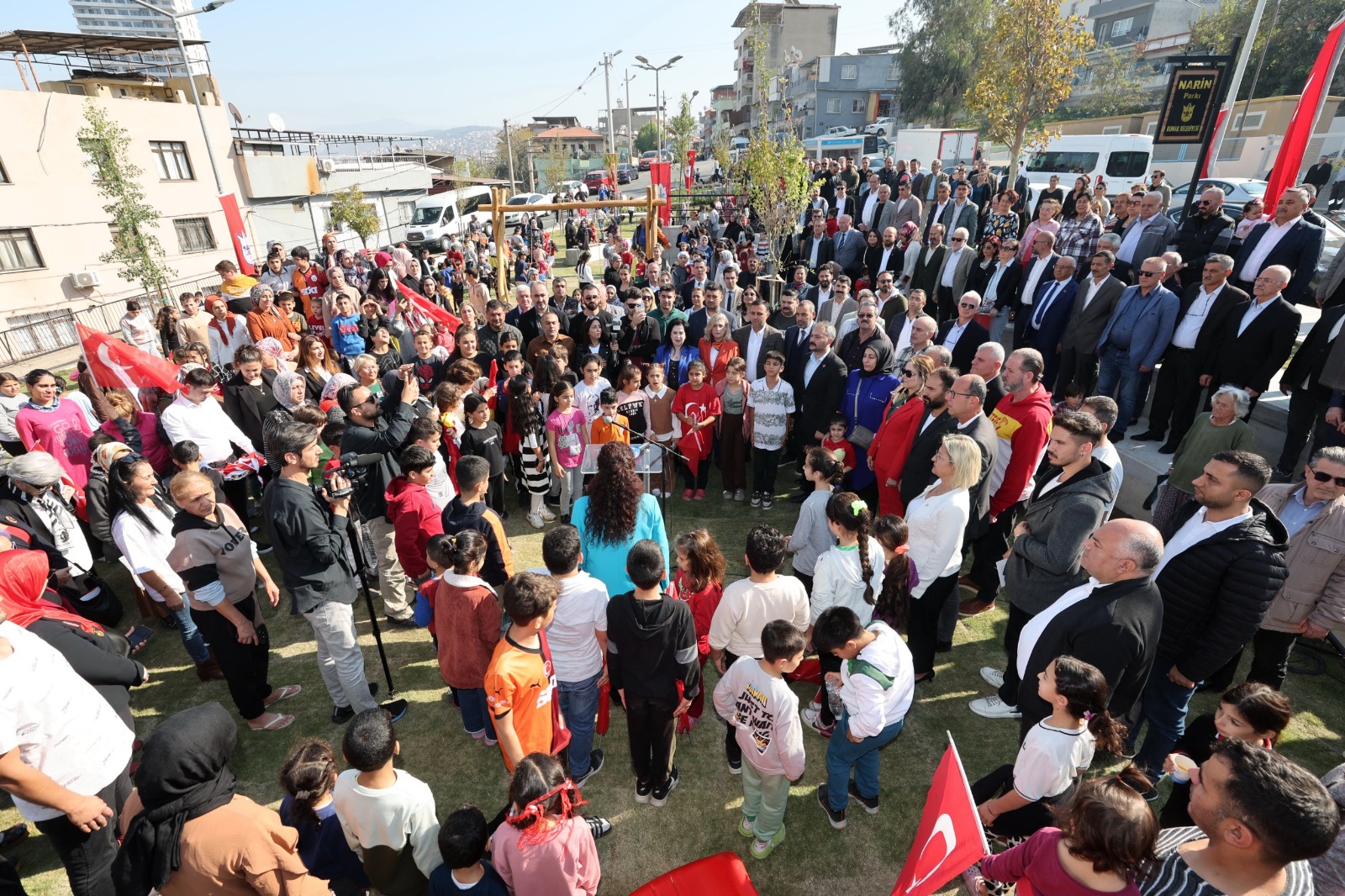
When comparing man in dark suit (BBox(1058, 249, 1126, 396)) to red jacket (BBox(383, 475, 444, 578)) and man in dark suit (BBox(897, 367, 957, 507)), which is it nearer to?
man in dark suit (BBox(897, 367, 957, 507))

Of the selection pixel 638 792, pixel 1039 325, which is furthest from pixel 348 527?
pixel 1039 325

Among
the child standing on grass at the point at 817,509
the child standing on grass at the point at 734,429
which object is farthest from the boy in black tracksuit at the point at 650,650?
the child standing on grass at the point at 734,429

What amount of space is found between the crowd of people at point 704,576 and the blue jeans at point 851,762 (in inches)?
0.8

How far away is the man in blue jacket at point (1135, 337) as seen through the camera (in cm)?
631

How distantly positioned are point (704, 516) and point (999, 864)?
15.5 ft

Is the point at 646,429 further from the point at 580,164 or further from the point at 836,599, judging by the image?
the point at 580,164

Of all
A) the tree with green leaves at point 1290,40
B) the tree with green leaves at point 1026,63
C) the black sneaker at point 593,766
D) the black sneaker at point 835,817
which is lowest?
the black sneaker at point 593,766

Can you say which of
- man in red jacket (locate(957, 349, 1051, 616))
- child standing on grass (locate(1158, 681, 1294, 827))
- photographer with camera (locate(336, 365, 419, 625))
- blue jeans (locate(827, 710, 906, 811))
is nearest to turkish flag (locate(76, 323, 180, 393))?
photographer with camera (locate(336, 365, 419, 625))

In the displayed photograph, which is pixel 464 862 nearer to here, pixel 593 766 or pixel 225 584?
pixel 593 766

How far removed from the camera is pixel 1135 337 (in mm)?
6520

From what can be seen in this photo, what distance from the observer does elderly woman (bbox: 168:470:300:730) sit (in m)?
3.67

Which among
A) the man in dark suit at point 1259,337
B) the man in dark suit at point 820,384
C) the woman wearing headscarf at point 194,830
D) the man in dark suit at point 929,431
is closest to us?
the woman wearing headscarf at point 194,830

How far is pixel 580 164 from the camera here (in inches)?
2793

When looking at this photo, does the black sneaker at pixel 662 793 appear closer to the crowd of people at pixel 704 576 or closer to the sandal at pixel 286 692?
the crowd of people at pixel 704 576
